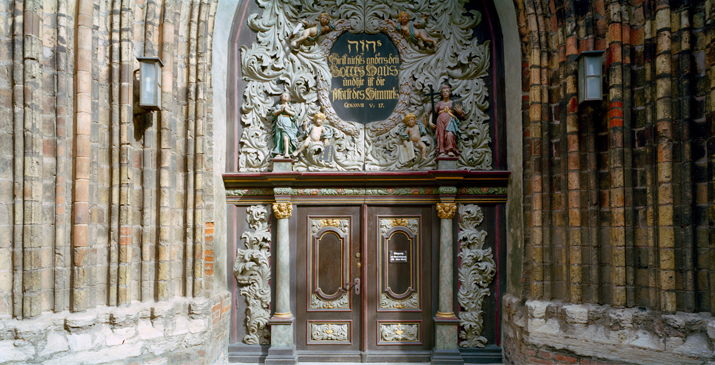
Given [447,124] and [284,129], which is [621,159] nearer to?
[447,124]

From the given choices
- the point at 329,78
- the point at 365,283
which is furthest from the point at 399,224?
the point at 329,78

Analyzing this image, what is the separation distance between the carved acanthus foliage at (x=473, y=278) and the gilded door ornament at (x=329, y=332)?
1.48 meters

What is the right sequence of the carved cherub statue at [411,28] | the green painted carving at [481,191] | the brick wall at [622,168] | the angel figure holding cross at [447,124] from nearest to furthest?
the brick wall at [622,168] → the angel figure holding cross at [447,124] → the green painted carving at [481,191] → the carved cherub statue at [411,28]

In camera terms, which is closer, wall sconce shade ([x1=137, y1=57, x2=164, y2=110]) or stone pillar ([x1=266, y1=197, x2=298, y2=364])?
wall sconce shade ([x1=137, y1=57, x2=164, y2=110])

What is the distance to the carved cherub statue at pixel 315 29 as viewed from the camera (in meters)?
5.12

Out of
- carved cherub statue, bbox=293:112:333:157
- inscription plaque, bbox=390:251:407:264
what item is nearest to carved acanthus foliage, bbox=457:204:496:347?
inscription plaque, bbox=390:251:407:264

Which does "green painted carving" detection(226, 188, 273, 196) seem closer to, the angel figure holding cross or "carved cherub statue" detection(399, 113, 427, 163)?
"carved cherub statue" detection(399, 113, 427, 163)

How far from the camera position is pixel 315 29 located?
16.9 feet

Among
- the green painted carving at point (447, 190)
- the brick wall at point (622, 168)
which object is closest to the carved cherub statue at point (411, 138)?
the green painted carving at point (447, 190)

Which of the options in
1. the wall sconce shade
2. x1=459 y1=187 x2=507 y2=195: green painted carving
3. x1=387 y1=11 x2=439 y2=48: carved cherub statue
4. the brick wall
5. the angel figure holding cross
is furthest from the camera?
x1=387 y1=11 x2=439 y2=48: carved cherub statue

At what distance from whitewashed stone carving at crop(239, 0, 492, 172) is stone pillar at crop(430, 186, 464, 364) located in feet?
1.74

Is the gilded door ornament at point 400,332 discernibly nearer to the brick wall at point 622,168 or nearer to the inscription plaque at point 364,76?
the brick wall at point 622,168

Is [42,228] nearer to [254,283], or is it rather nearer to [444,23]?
[254,283]

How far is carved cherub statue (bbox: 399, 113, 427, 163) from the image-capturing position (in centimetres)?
505
